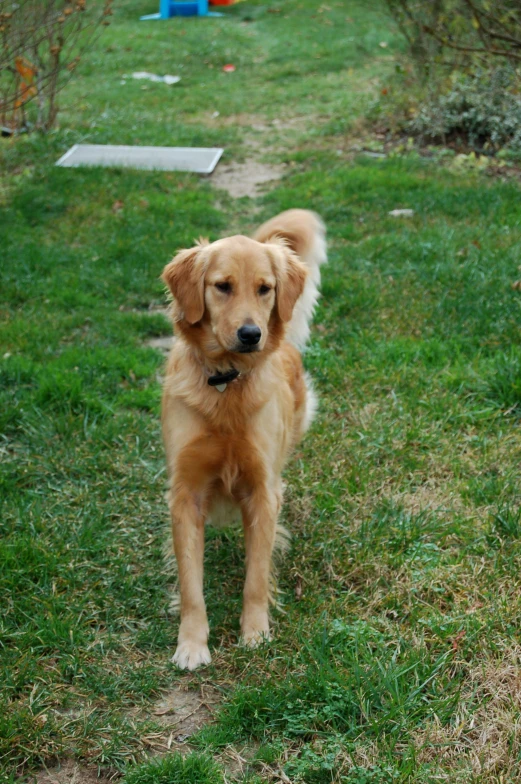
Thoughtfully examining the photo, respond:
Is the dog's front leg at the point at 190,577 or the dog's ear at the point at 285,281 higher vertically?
the dog's ear at the point at 285,281

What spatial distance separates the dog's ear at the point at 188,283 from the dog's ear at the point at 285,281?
319mm

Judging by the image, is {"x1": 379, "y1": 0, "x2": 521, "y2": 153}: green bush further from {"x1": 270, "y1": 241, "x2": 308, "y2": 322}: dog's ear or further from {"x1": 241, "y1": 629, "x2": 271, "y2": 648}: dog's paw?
{"x1": 241, "y1": 629, "x2": 271, "y2": 648}: dog's paw

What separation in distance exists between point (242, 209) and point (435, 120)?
2.88m

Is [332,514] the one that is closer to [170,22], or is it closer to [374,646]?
[374,646]

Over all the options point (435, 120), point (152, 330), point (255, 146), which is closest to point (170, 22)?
point (255, 146)

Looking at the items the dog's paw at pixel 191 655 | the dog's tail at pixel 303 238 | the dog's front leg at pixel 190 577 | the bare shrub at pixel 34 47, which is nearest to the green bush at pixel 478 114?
the bare shrub at pixel 34 47

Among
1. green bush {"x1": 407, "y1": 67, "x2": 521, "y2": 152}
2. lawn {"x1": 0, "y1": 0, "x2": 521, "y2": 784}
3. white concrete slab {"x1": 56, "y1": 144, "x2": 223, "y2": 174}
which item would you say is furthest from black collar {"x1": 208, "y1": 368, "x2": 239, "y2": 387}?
green bush {"x1": 407, "y1": 67, "x2": 521, "y2": 152}

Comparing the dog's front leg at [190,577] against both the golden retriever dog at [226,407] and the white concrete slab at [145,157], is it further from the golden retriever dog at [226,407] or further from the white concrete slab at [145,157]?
the white concrete slab at [145,157]

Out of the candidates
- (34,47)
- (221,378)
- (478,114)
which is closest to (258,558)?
(221,378)

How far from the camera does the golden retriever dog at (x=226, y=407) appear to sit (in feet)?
10.0

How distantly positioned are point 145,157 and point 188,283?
5955 millimetres

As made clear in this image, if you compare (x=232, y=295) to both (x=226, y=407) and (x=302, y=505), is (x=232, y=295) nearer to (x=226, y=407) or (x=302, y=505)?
(x=226, y=407)

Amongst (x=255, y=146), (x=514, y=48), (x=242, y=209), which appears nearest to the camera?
(x=242, y=209)

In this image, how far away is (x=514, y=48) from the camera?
8039 millimetres
